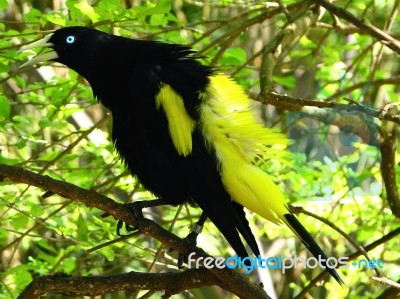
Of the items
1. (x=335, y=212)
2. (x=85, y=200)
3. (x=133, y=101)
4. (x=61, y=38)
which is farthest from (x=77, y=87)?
(x=335, y=212)

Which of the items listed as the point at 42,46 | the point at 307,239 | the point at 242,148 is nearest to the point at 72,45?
the point at 42,46

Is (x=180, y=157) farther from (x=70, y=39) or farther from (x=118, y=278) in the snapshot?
(x=70, y=39)

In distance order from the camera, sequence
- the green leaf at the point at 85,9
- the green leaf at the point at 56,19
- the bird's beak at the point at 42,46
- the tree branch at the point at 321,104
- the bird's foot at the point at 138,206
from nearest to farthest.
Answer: the tree branch at the point at 321,104
the bird's foot at the point at 138,206
the green leaf at the point at 85,9
the green leaf at the point at 56,19
the bird's beak at the point at 42,46

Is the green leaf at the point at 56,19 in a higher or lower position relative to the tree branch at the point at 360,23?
higher

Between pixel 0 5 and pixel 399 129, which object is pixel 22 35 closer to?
pixel 0 5

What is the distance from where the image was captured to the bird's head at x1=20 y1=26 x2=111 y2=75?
11.5 ft

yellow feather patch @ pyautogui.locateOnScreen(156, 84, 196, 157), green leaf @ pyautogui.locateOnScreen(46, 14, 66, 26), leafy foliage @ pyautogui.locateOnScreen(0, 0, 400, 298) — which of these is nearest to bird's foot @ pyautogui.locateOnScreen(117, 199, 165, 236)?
leafy foliage @ pyautogui.locateOnScreen(0, 0, 400, 298)

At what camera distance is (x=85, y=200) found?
2.54 metres

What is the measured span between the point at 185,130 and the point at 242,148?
0.79 ft

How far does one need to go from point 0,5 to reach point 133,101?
682 millimetres

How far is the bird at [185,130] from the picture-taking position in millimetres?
3023

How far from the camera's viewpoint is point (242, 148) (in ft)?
10.2

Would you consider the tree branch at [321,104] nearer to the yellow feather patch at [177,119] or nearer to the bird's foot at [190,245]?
the yellow feather patch at [177,119]

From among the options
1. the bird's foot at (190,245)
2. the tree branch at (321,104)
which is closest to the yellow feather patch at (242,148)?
the tree branch at (321,104)
